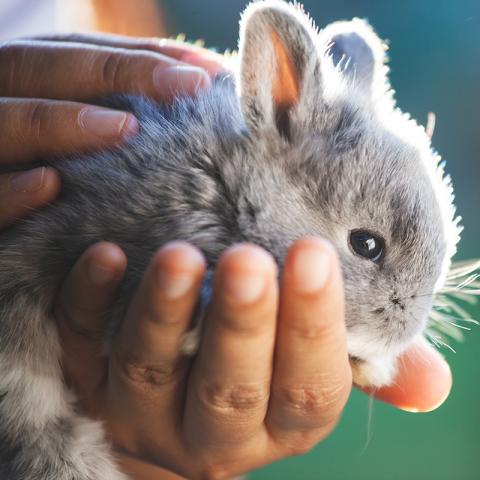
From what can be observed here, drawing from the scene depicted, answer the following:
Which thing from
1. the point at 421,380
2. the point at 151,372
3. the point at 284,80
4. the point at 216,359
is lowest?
the point at 421,380

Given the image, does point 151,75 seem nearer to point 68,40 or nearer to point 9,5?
point 68,40

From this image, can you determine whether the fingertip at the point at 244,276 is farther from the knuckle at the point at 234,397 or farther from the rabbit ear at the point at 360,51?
the rabbit ear at the point at 360,51

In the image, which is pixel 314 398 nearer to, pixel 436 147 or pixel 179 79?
pixel 179 79

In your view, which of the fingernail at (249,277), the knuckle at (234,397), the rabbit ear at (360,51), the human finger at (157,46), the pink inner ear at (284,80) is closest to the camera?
the fingernail at (249,277)

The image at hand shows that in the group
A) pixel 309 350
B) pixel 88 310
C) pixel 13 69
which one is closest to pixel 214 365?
pixel 309 350

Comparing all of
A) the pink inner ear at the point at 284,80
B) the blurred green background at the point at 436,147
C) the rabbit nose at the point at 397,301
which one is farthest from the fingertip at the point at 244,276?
the blurred green background at the point at 436,147
